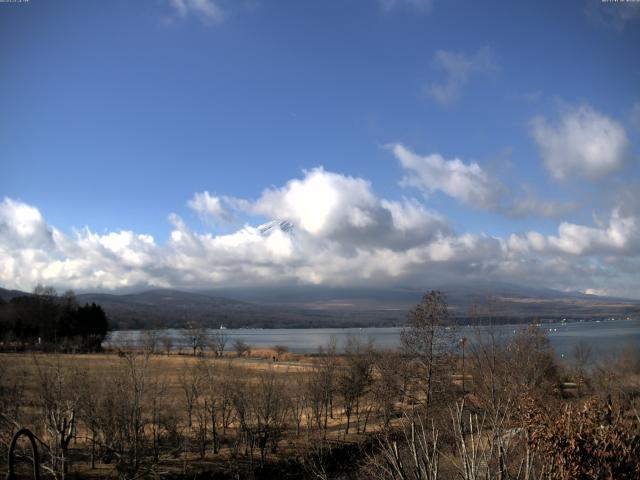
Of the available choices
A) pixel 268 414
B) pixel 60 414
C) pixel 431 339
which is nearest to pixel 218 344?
pixel 268 414

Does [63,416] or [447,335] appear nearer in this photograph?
[63,416]

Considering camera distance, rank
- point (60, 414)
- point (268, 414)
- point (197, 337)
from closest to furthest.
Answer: point (60, 414), point (268, 414), point (197, 337)

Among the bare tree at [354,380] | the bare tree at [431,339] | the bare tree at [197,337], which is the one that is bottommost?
the bare tree at [197,337]

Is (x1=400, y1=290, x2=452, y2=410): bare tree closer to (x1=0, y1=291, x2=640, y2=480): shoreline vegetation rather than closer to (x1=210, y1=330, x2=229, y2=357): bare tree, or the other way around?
(x1=0, y1=291, x2=640, y2=480): shoreline vegetation

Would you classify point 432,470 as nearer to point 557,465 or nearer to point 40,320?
point 557,465

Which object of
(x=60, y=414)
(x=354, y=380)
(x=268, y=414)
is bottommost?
(x=268, y=414)

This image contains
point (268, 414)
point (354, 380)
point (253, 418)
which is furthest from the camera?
point (354, 380)

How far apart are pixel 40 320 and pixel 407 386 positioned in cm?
9000

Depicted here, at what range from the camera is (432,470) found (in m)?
8.62

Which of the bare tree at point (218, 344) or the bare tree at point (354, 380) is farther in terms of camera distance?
the bare tree at point (218, 344)

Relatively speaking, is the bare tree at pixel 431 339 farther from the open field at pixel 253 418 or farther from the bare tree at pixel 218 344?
the bare tree at pixel 218 344

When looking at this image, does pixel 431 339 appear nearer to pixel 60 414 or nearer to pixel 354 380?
pixel 354 380

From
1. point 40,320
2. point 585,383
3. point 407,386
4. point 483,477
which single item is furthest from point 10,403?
point 40,320

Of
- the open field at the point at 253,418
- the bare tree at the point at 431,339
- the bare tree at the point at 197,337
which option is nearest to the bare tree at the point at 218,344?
the bare tree at the point at 197,337
